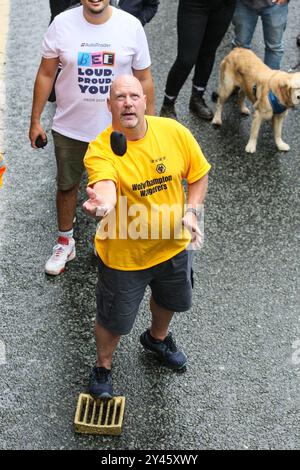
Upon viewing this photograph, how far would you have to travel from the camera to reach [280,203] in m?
5.54

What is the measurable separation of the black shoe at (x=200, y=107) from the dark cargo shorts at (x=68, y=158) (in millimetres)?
2105

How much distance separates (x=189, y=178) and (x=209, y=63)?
2.93 metres

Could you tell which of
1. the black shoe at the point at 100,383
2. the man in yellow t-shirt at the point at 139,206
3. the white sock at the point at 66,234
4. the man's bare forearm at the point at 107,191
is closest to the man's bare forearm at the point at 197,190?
the man in yellow t-shirt at the point at 139,206

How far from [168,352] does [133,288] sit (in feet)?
2.47

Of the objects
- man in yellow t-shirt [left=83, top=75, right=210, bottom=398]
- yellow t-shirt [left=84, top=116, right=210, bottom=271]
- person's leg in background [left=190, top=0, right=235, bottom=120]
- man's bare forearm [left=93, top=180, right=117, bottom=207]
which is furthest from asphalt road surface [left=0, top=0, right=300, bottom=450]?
man's bare forearm [left=93, top=180, right=117, bottom=207]

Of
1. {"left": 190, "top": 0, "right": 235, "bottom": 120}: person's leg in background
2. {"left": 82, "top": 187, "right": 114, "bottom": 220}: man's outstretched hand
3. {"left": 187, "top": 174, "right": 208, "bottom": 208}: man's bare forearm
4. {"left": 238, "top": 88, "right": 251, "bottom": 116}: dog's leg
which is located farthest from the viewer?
{"left": 238, "top": 88, "right": 251, "bottom": 116}: dog's leg

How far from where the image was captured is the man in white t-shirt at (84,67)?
3977 mm

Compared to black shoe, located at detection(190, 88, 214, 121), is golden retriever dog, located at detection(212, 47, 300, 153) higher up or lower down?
higher up

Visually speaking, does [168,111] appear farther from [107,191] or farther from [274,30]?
→ [107,191]

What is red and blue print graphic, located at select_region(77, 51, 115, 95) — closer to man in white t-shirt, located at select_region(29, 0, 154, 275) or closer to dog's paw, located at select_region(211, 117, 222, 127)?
man in white t-shirt, located at select_region(29, 0, 154, 275)

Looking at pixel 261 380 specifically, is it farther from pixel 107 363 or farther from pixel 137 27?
pixel 137 27

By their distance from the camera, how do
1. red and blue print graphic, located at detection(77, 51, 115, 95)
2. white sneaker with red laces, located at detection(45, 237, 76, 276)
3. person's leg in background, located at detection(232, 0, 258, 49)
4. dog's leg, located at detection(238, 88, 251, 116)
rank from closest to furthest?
red and blue print graphic, located at detection(77, 51, 115, 95)
white sneaker with red laces, located at detection(45, 237, 76, 276)
person's leg in background, located at detection(232, 0, 258, 49)
dog's leg, located at detection(238, 88, 251, 116)

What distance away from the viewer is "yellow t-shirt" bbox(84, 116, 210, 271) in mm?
3223

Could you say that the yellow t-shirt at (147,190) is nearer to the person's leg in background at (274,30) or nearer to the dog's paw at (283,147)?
the dog's paw at (283,147)
